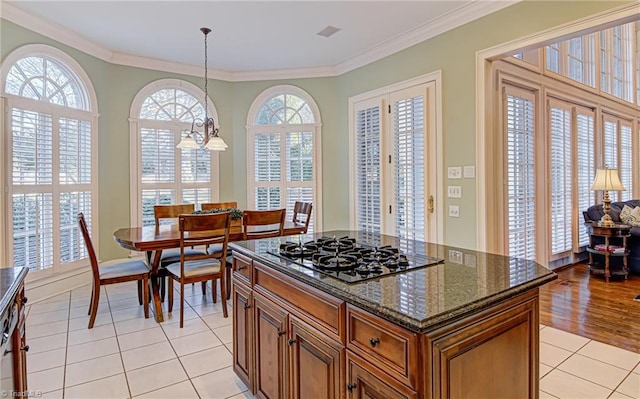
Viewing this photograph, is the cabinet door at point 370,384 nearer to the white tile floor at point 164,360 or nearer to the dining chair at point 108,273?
the white tile floor at point 164,360

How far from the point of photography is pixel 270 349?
179 centimetres

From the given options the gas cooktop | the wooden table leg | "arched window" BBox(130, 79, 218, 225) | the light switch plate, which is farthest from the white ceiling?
the gas cooktop

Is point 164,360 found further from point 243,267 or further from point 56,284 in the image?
point 56,284

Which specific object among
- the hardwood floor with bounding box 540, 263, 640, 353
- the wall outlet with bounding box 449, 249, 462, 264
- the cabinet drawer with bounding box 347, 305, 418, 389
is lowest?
the hardwood floor with bounding box 540, 263, 640, 353

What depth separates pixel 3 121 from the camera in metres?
3.44

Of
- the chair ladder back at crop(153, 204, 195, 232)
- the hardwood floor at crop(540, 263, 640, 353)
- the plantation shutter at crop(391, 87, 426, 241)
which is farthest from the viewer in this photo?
the chair ladder back at crop(153, 204, 195, 232)

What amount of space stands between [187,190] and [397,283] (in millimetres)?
4561

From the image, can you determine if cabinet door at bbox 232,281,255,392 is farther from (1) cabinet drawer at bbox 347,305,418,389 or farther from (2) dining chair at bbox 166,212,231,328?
(2) dining chair at bbox 166,212,231,328

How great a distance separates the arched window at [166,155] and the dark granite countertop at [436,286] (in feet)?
12.3

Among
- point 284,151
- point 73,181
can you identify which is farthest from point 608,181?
point 73,181

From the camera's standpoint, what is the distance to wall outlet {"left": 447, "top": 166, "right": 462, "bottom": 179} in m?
3.58

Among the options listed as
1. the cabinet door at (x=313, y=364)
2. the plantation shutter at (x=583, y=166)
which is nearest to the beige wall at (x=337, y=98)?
the cabinet door at (x=313, y=364)

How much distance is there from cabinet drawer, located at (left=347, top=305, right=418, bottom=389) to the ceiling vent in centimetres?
355

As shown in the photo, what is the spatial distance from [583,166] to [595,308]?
2.71 meters
